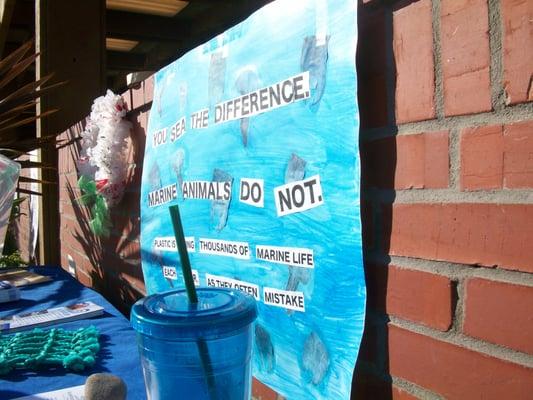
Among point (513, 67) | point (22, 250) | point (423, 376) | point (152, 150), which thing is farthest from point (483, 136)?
point (22, 250)

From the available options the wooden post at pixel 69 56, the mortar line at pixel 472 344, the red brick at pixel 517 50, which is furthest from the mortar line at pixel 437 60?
the wooden post at pixel 69 56

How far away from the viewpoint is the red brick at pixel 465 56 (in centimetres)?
70

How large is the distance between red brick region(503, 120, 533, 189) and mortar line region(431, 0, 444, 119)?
0.12 m

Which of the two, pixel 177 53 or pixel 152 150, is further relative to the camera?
pixel 177 53

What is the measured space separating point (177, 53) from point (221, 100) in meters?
4.03

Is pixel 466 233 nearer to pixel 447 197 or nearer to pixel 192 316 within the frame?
pixel 447 197

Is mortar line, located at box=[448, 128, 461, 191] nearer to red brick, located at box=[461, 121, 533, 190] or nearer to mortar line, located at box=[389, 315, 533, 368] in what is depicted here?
red brick, located at box=[461, 121, 533, 190]

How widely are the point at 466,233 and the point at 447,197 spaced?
6cm

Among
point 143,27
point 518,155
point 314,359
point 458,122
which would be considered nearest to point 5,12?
point 143,27

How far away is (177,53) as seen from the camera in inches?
198

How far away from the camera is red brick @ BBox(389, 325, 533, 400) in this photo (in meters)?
0.67

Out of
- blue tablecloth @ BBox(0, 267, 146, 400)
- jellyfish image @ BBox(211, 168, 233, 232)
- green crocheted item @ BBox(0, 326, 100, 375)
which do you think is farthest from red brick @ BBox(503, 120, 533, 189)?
green crocheted item @ BBox(0, 326, 100, 375)

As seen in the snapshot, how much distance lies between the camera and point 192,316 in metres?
0.73

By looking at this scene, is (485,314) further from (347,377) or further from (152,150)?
(152,150)
